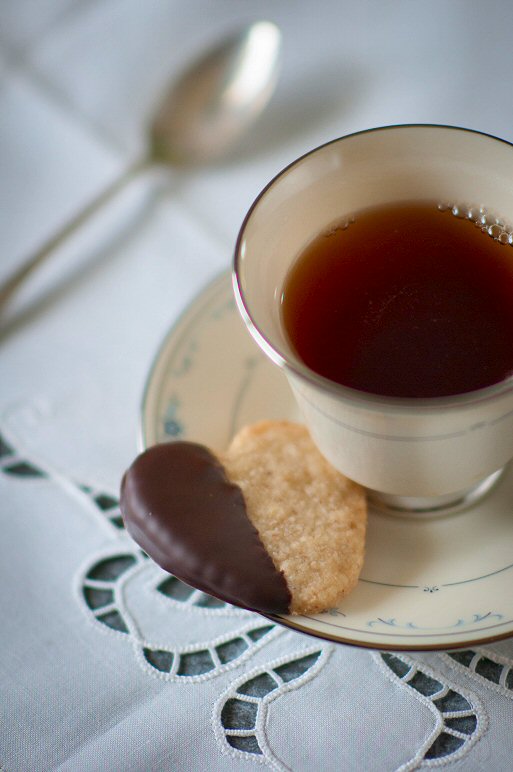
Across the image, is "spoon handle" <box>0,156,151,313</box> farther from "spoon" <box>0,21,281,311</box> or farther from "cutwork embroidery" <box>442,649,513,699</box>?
"cutwork embroidery" <box>442,649,513,699</box>

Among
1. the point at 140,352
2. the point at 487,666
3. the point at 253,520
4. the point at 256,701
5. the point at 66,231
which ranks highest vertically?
the point at 66,231

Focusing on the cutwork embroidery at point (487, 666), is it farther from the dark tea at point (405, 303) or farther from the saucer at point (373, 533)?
the dark tea at point (405, 303)

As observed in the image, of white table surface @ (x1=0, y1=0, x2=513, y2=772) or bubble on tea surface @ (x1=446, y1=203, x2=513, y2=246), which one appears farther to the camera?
bubble on tea surface @ (x1=446, y1=203, x2=513, y2=246)

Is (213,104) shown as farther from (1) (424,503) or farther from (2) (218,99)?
(1) (424,503)

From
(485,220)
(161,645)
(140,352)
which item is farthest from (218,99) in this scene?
(161,645)

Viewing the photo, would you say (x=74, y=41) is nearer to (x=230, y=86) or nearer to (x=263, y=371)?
(x=230, y=86)

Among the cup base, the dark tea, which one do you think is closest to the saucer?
the cup base
